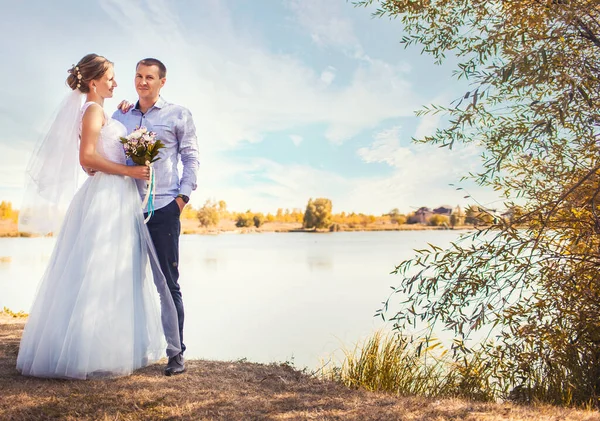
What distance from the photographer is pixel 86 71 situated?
3293 mm

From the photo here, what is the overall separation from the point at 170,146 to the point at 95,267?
951 mm

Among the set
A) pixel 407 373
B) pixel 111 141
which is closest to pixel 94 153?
pixel 111 141

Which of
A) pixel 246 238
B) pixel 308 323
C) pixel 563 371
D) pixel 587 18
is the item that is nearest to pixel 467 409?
pixel 563 371

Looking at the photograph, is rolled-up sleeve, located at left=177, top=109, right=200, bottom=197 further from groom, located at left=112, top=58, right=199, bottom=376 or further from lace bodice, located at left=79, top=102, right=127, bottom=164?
lace bodice, located at left=79, top=102, right=127, bottom=164

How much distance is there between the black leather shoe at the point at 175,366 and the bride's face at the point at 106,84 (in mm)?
1879

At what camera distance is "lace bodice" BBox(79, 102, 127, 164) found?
3291 millimetres

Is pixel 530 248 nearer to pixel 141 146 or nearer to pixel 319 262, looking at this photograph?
pixel 141 146

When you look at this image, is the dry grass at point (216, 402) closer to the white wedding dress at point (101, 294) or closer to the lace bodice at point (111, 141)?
the white wedding dress at point (101, 294)

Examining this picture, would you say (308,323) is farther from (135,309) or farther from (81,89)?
(81,89)

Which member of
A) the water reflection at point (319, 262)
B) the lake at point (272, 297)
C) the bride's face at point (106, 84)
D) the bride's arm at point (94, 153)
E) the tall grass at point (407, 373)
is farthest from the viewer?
the water reflection at point (319, 262)

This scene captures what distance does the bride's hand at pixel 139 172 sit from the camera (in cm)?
323

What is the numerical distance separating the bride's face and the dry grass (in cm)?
190

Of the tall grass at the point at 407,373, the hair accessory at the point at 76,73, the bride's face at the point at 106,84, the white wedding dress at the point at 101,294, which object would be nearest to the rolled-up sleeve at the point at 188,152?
the white wedding dress at the point at 101,294

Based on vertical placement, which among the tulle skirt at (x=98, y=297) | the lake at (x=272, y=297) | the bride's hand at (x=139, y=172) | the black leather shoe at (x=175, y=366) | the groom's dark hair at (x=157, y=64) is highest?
the groom's dark hair at (x=157, y=64)
